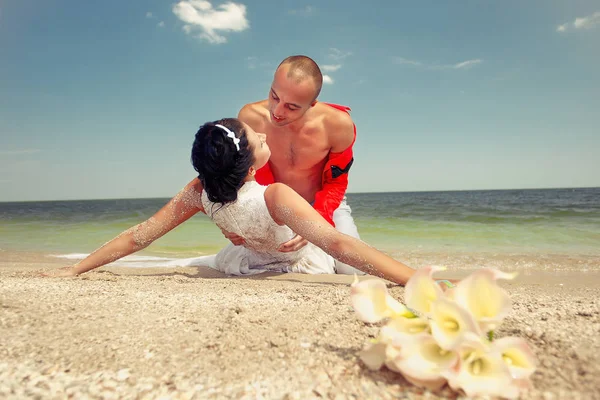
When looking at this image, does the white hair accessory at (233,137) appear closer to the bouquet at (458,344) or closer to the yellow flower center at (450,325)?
the bouquet at (458,344)

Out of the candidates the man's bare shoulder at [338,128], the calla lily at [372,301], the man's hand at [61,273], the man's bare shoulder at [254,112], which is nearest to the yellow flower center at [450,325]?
the calla lily at [372,301]

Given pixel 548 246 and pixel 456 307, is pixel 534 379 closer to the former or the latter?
pixel 456 307

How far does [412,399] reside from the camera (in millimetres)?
879

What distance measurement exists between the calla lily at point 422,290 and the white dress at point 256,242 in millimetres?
1701

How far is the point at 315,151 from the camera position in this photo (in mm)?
3846

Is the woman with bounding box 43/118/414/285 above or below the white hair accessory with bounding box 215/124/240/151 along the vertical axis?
below

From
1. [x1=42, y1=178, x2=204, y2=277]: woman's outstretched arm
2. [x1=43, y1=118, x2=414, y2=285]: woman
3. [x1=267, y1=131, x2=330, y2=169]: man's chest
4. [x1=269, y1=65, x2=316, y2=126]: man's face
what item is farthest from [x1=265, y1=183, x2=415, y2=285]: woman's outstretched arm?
[x1=267, y1=131, x2=330, y2=169]: man's chest

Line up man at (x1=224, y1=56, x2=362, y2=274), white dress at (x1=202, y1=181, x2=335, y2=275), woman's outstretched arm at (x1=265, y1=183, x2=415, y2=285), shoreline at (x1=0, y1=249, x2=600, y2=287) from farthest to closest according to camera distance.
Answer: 1. man at (x1=224, y1=56, x2=362, y2=274)
2. shoreline at (x1=0, y1=249, x2=600, y2=287)
3. white dress at (x1=202, y1=181, x2=335, y2=275)
4. woman's outstretched arm at (x1=265, y1=183, x2=415, y2=285)

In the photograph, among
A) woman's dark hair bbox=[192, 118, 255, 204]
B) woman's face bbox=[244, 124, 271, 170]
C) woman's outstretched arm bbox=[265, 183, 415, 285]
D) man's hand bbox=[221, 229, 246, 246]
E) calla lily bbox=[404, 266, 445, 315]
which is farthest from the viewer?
man's hand bbox=[221, 229, 246, 246]

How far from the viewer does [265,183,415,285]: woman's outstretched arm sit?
2.13 meters

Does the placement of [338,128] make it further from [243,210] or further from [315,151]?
[243,210]

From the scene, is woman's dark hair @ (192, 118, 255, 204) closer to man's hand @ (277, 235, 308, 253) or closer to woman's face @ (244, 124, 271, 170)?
woman's face @ (244, 124, 271, 170)

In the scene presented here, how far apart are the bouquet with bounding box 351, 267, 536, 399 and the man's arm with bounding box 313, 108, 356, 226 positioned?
273 cm

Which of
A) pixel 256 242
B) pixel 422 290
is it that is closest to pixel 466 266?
pixel 256 242
